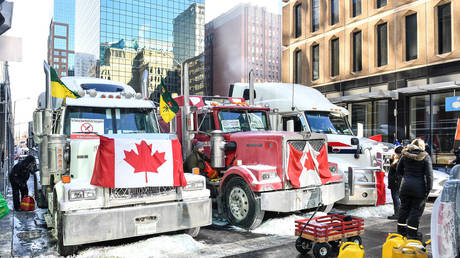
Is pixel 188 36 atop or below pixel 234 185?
atop

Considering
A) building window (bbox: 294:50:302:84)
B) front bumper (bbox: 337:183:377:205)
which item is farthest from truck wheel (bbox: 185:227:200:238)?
building window (bbox: 294:50:302:84)

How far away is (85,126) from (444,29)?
67.7ft

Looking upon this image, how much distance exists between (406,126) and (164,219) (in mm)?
20546

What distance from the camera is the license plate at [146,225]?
19.3 ft

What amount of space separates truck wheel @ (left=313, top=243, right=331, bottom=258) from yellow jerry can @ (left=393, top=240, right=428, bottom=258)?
3.83ft

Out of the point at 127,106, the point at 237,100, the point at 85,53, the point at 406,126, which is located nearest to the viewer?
the point at 127,106

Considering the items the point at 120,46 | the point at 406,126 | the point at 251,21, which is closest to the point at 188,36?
the point at 120,46

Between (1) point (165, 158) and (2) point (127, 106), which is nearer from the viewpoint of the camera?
(1) point (165, 158)

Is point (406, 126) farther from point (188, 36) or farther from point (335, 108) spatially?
point (188, 36)

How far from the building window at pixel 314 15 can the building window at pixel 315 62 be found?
1453 mm

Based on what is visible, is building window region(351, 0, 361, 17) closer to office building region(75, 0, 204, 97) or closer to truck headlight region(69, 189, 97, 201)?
truck headlight region(69, 189, 97, 201)

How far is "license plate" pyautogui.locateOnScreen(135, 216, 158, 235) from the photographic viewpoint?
589 cm

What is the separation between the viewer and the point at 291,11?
3119cm

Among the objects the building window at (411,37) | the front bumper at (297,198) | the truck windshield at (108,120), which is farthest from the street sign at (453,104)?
the truck windshield at (108,120)
